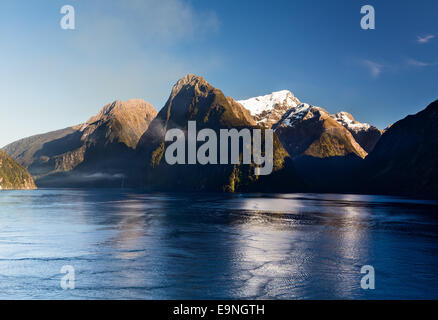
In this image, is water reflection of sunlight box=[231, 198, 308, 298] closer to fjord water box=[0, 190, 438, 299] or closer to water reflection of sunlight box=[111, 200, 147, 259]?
fjord water box=[0, 190, 438, 299]

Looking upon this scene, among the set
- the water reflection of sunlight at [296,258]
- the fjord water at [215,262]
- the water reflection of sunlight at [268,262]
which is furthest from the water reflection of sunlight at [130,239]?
the water reflection of sunlight at [296,258]

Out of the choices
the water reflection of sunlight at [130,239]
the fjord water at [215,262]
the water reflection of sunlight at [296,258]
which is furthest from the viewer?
the water reflection of sunlight at [130,239]

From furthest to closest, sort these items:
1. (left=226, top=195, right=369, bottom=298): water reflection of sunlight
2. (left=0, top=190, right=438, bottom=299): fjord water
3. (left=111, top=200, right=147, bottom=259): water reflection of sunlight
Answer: (left=111, top=200, right=147, bottom=259): water reflection of sunlight < (left=226, top=195, right=369, bottom=298): water reflection of sunlight < (left=0, top=190, right=438, bottom=299): fjord water

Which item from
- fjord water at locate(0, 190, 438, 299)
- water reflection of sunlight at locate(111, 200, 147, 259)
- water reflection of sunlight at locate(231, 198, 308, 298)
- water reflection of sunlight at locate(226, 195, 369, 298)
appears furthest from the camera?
water reflection of sunlight at locate(111, 200, 147, 259)

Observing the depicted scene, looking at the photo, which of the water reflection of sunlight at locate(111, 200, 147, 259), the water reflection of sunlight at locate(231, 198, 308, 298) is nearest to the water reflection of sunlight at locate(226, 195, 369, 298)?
the water reflection of sunlight at locate(231, 198, 308, 298)

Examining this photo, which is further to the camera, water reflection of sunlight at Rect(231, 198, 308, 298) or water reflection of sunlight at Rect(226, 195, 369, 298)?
water reflection of sunlight at Rect(226, 195, 369, 298)

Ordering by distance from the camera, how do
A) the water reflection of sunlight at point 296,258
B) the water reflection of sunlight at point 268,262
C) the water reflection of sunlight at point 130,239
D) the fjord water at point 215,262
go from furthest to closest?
the water reflection of sunlight at point 130,239, the water reflection of sunlight at point 296,258, the water reflection of sunlight at point 268,262, the fjord water at point 215,262

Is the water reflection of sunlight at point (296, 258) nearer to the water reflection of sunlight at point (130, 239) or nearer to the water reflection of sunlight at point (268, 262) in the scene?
the water reflection of sunlight at point (268, 262)

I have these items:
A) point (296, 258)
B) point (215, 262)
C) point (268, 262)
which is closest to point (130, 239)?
point (215, 262)

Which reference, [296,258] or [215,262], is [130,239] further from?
[296,258]

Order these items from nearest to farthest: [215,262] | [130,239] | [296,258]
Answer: [215,262], [296,258], [130,239]

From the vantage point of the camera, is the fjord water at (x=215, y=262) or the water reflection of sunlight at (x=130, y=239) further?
the water reflection of sunlight at (x=130, y=239)
